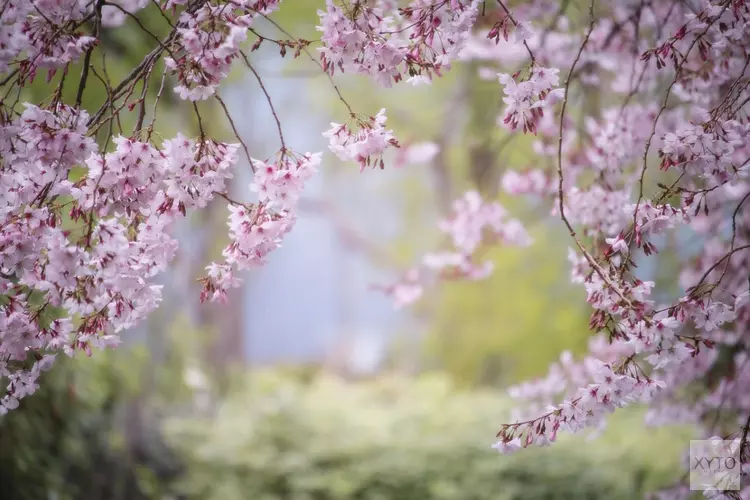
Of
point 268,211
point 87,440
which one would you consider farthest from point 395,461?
point 268,211

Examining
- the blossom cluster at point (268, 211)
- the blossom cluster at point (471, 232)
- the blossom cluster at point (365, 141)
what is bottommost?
the blossom cluster at point (268, 211)

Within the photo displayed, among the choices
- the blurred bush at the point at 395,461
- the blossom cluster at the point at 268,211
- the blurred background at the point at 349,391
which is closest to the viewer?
the blossom cluster at the point at 268,211

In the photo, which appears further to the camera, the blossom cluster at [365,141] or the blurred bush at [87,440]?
the blurred bush at [87,440]

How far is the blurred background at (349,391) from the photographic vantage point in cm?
260

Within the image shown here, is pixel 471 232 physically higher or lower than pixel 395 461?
higher

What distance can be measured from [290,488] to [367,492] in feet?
1.17

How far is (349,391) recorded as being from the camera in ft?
17.7

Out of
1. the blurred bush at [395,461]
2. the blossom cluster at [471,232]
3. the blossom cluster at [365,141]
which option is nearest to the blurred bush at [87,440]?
the blurred bush at [395,461]

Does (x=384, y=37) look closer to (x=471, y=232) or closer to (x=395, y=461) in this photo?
(x=471, y=232)

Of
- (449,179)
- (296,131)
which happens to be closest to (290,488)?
(449,179)

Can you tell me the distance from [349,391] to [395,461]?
2199 mm

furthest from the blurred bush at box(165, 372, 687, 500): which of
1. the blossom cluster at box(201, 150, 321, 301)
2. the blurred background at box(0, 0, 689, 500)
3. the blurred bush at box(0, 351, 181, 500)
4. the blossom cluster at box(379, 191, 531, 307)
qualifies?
the blossom cluster at box(201, 150, 321, 301)

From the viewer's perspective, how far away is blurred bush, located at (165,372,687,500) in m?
3.10

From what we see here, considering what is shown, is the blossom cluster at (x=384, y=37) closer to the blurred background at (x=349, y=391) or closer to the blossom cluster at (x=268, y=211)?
the blossom cluster at (x=268, y=211)
